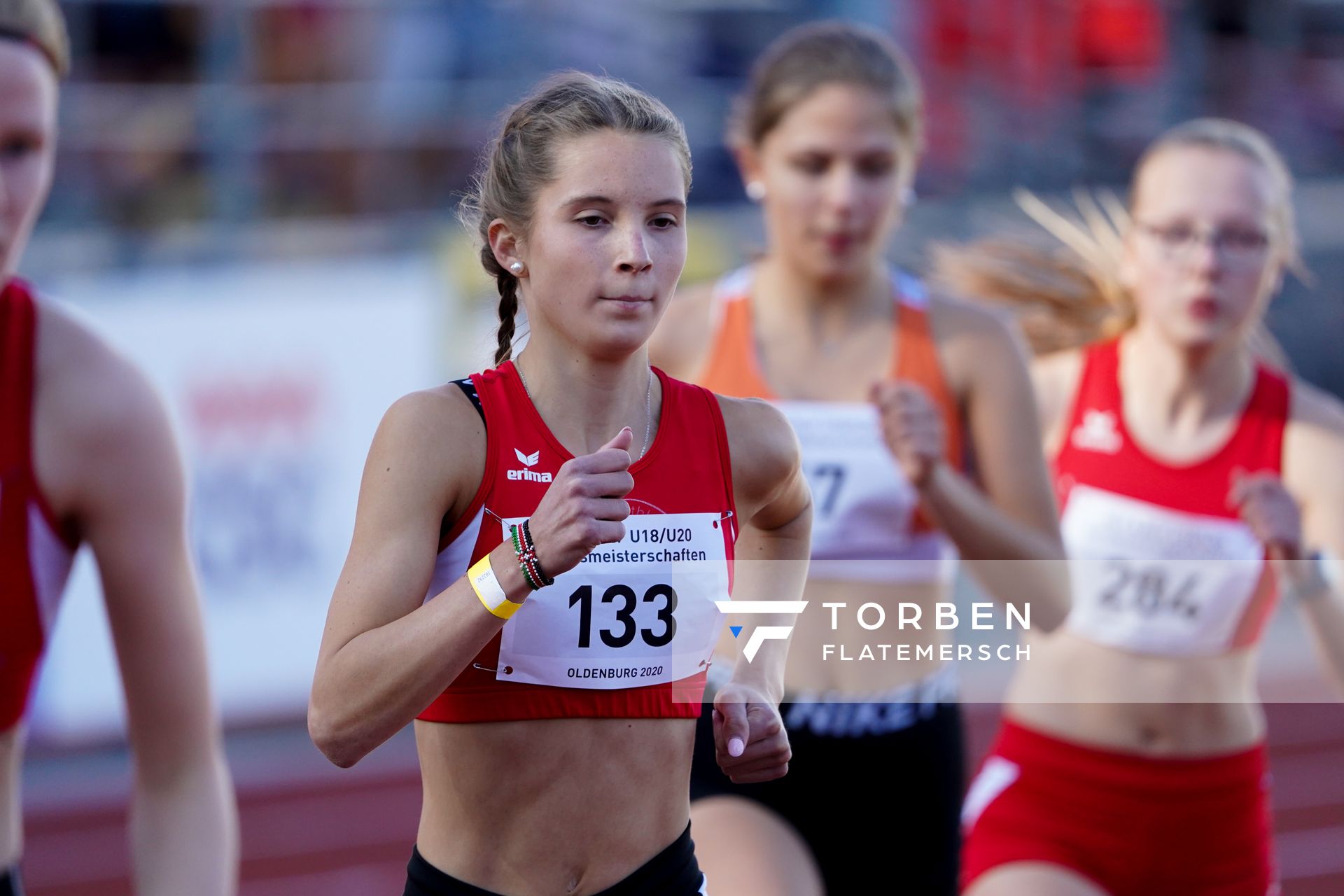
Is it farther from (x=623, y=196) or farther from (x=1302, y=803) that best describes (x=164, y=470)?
(x=1302, y=803)

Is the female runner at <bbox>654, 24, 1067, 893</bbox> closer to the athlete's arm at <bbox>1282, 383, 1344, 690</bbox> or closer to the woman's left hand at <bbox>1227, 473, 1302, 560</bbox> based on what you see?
the woman's left hand at <bbox>1227, 473, 1302, 560</bbox>

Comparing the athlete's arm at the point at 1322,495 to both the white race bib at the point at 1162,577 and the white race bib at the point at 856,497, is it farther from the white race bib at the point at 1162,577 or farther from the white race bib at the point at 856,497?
the white race bib at the point at 856,497

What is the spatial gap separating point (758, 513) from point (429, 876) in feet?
1.89

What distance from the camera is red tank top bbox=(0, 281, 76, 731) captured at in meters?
2.08

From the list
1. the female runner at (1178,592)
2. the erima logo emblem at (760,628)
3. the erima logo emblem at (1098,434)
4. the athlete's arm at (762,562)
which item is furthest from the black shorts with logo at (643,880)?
the erima logo emblem at (1098,434)

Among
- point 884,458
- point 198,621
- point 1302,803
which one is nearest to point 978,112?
point 1302,803

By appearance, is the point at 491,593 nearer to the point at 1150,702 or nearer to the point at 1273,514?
the point at 1273,514

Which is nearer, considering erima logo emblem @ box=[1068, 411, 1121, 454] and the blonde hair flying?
erima logo emblem @ box=[1068, 411, 1121, 454]

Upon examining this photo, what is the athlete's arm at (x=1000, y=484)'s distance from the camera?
292 centimetres

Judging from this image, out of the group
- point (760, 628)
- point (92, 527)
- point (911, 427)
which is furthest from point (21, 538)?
point (911, 427)

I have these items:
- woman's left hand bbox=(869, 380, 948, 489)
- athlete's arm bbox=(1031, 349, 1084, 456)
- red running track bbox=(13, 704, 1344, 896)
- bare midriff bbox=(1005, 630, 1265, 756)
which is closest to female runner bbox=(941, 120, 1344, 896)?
bare midriff bbox=(1005, 630, 1265, 756)

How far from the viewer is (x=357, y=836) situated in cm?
674

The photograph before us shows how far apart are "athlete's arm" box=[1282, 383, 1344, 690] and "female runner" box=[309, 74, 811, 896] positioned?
5.71 ft

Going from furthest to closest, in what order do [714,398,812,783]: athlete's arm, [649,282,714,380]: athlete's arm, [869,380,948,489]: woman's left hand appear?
[649,282,714,380]: athlete's arm
[869,380,948,489]: woman's left hand
[714,398,812,783]: athlete's arm
